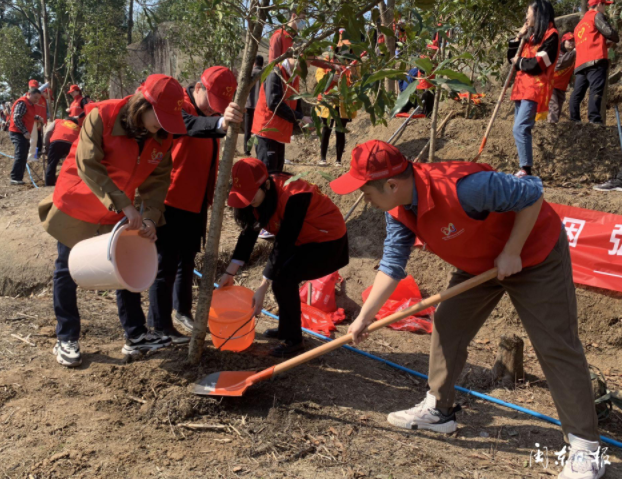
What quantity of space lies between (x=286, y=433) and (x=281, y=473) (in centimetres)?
29

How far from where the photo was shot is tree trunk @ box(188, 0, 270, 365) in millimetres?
2793

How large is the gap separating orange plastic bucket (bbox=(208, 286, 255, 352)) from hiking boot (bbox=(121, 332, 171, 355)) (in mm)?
326

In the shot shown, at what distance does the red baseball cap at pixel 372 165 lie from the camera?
2.19 m

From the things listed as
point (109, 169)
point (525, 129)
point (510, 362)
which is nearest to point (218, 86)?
point (109, 169)

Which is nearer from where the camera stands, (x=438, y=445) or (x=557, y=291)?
(x=557, y=291)

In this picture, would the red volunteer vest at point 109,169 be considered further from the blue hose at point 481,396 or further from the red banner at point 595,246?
the red banner at point 595,246

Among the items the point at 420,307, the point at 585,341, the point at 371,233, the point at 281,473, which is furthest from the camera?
the point at 371,233

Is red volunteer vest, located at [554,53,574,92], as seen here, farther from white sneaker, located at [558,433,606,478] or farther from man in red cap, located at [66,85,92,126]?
man in red cap, located at [66,85,92,126]

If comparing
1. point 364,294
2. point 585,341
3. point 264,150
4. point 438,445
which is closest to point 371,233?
point 364,294

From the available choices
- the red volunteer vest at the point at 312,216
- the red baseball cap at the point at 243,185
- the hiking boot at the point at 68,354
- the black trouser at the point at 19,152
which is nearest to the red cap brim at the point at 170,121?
the red baseball cap at the point at 243,185

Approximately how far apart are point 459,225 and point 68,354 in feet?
7.71

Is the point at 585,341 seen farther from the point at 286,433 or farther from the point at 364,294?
the point at 286,433

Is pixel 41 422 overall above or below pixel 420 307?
below

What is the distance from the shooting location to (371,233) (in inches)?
226
